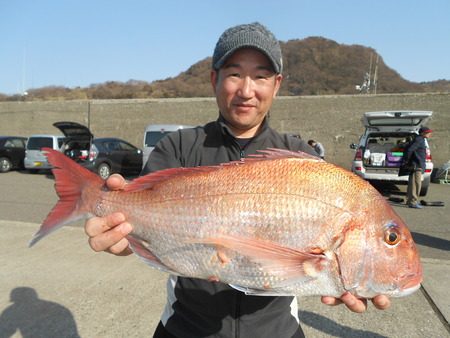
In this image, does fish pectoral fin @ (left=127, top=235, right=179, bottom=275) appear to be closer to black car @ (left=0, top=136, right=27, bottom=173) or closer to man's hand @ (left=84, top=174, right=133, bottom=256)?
man's hand @ (left=84, top=174, right=133, bottom=256)

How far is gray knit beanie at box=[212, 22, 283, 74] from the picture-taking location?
1.75 meters

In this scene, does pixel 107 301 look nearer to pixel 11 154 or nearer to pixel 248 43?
pixel 248 43

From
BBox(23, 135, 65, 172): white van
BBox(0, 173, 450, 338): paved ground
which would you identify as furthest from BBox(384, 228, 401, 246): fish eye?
BBox(23, 135, 65, 172): white van

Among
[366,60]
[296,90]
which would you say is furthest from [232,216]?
[366,60]

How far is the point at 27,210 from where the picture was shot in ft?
26.6

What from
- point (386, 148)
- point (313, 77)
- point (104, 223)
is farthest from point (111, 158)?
point (313, 77)

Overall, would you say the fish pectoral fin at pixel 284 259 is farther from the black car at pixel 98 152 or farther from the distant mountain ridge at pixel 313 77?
the distant mountain ridge at pixel 313 77

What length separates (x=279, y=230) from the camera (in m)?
1.47

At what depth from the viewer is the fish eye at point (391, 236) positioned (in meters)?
1.47

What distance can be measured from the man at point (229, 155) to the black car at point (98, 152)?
12624mm

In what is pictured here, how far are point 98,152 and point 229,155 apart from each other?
13.0 m

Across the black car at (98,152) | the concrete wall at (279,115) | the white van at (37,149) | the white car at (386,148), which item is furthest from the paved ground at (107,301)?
the concrete wall at (279,115)

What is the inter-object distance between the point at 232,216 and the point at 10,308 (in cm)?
316

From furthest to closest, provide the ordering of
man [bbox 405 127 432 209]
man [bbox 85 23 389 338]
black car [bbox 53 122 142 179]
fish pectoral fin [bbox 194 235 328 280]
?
1. black car [bbox 53 122 142 179]
2. man [bbox 405 127 432 209]
3. man [bbox 85 23 389 338]
4. fish pectoral fin [bbox 194 235 328 280]
